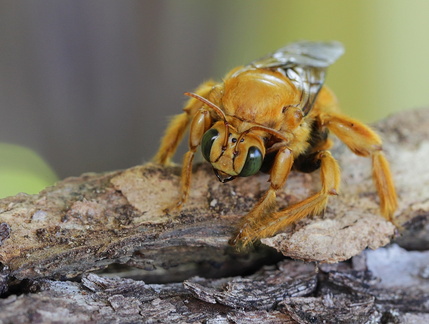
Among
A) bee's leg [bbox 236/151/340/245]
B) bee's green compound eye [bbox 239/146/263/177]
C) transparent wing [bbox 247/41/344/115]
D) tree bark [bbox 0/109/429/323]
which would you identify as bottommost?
tree bark [bbox 0/109/429/323]

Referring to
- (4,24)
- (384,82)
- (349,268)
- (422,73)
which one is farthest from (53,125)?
(422,73)

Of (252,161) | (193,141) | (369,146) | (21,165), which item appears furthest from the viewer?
(21,165)

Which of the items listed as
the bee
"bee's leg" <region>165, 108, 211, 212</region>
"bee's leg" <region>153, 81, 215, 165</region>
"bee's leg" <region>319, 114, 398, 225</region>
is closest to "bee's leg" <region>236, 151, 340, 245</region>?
the bee

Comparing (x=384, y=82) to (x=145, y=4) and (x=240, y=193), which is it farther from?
(x=240, y=193)

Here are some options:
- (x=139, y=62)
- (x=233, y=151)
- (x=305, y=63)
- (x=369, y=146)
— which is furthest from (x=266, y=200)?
(x=139, y=62)

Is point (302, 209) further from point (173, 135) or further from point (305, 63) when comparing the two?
point (305, 63)

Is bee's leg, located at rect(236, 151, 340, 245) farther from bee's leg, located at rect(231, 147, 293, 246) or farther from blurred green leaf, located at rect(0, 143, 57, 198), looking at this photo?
blurred green leaf, located at rect(0, 143, 57, 198)
